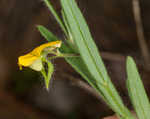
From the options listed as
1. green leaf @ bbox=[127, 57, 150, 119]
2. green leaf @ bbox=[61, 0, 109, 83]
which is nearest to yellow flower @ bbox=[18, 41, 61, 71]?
green leaf @ bbox=[61, 0, 109, 83]

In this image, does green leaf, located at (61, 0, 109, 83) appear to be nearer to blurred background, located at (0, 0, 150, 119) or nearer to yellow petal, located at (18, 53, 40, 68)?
yellow petal, located at (18, 53, 40, 68)

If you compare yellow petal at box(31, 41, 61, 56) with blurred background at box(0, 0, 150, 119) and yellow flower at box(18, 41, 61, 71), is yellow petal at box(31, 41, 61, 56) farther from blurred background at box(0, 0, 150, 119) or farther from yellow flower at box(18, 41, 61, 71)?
blurred background at box(0, 0, 150, 119)

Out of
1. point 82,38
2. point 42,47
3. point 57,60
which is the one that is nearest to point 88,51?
point 82,38

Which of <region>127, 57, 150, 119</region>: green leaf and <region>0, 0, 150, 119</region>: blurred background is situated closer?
<region>127, 57, 150, 119</region>: green leaf

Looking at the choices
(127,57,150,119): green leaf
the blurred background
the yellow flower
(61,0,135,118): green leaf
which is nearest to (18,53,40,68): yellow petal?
the yellow flower

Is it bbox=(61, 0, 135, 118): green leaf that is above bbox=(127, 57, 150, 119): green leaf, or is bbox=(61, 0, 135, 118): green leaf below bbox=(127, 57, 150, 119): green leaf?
above

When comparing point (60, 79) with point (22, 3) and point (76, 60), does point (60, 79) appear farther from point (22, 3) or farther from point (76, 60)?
point (76, 60)
